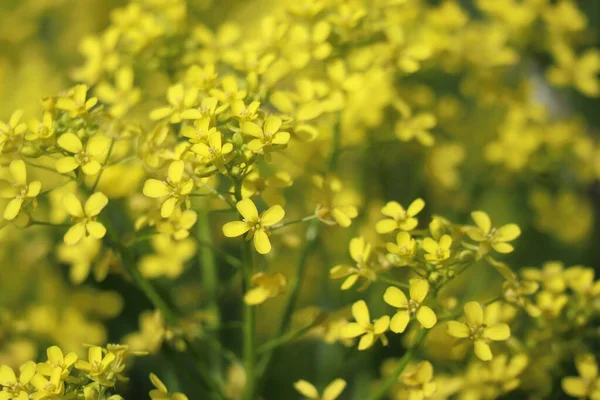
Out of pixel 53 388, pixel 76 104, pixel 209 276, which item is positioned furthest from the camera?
pixel 209 276

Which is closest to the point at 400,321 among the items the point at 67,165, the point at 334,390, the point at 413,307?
the point at 413,307

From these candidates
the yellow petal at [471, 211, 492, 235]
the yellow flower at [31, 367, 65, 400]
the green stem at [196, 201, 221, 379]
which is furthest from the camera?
the green stem at [196, 201, 221, 379]

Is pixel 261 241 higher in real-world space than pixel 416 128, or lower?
higher

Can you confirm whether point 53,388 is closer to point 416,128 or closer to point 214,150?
point 214,150

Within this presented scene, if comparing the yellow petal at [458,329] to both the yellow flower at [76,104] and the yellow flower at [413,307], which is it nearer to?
the yellow flower at [413,307]

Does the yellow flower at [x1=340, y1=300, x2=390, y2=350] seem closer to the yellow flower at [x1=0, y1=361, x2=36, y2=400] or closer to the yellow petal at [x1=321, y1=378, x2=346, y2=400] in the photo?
the yellow petal at [x1=321, y1=378, x2=346, y2=400]

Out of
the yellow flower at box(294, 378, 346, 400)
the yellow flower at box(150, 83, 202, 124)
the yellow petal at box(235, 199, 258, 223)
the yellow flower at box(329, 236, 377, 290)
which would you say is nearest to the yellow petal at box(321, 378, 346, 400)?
the yellow flower at box(294, 378, 346, 400)

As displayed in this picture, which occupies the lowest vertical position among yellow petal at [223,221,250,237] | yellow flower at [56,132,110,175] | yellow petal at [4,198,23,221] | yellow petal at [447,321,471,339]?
yellow petal at [447,321,471,339]
